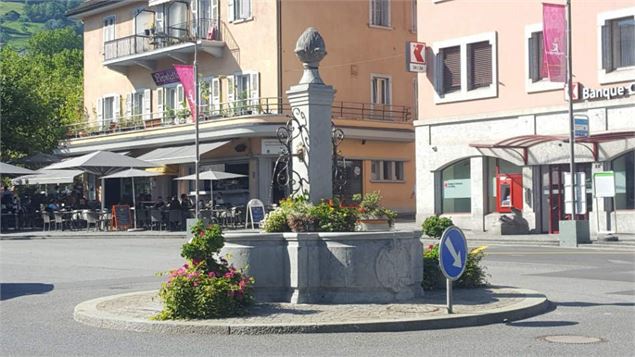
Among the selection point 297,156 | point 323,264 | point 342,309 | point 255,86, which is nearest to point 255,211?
point 255,86

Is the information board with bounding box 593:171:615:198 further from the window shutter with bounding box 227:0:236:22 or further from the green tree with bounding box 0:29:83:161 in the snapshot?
the green tree with bounding box 0:29:83:161

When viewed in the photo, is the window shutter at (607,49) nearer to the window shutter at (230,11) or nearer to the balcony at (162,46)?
the balcony at (162,46)

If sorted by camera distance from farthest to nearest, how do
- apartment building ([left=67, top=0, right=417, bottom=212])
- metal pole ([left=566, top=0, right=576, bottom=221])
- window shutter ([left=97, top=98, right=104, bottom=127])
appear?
window shutter ([left=97, top=98, right=104, bottom=127]) → apartment building ([left=67, top=0, right=417, bottom=212]) → metal pole ([left=566, top=0, right=576, bottom=221])

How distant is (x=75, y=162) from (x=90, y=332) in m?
27.7

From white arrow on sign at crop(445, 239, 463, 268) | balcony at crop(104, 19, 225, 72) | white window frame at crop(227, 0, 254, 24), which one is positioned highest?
white window frame at crop(227, 0, 254, 24)

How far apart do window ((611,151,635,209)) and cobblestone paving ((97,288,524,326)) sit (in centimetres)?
1783

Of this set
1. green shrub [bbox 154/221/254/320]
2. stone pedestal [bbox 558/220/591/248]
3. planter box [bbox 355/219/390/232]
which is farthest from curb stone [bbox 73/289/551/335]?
stone pedestal [bbox 558/220/591/248]

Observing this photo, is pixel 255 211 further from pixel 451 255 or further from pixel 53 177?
pixel 451 255

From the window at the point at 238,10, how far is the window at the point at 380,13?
6.11 metres

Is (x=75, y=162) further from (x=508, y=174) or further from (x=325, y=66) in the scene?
(x=508, y=174)

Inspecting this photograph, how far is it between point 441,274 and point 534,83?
66.4ft

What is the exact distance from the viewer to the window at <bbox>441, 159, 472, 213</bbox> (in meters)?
Result: 35.5

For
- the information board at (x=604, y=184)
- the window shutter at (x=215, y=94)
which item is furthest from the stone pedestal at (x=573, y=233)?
the window shutter at (x=215, y=94)

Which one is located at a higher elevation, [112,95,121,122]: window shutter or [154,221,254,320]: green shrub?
[112,95,121,122]: window shutter
